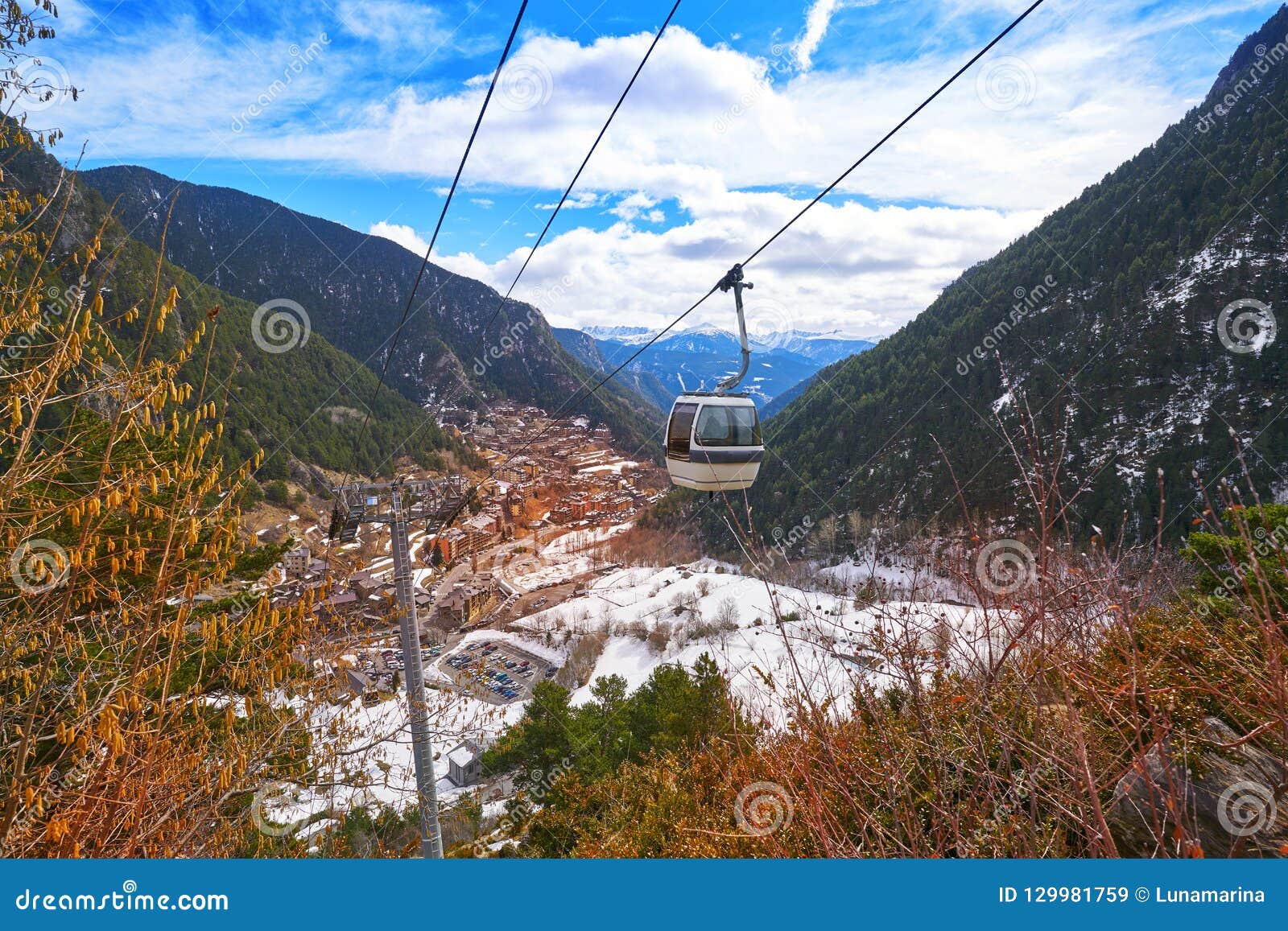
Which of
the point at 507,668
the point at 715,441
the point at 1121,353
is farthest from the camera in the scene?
the point at 1121,353

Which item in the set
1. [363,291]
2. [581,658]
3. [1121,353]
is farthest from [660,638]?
[363,291]

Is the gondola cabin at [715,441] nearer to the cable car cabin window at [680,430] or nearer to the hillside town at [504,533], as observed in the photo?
the cable car cabin window at [680,430]

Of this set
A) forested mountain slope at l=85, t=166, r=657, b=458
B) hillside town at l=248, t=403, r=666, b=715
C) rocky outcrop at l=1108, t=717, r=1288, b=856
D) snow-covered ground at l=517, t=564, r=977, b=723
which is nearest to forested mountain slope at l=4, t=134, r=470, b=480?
hillside town at l=248, t=403, r=666, b=715

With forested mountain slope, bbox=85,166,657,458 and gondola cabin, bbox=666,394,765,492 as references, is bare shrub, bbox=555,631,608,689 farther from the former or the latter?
forested mountain slope, bbox=85,166,657,458

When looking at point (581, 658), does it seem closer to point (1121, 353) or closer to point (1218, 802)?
point (1218, 802)

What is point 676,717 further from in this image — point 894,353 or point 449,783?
point 894,353

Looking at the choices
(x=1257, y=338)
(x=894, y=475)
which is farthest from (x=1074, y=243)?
(x=894, y=475)
